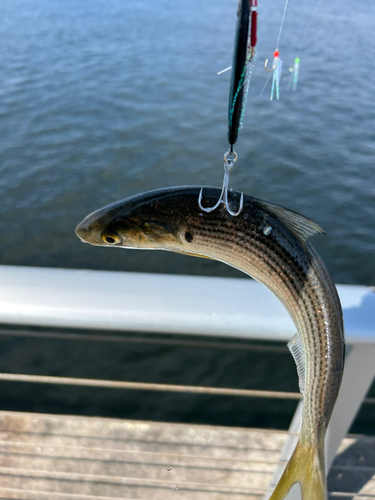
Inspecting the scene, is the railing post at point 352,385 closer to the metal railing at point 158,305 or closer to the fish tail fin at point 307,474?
the metal railing at point 158,305

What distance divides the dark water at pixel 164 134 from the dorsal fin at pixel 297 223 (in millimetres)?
5589

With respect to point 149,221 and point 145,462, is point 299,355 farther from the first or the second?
point 145,462

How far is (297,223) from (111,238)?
66cm

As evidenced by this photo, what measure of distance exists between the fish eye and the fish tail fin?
101cm

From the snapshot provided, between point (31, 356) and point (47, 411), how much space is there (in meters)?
1.16

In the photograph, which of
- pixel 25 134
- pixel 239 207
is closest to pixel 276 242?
pixel 239 207

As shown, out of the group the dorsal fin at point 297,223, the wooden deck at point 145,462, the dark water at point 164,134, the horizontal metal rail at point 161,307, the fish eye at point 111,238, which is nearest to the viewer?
the dorsal fin at point 297,223

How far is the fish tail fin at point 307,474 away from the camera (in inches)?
49.4

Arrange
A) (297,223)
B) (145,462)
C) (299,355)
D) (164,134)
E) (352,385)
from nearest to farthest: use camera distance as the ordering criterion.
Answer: (297,223) < (299,355) < (352,385) < (145,462) < (164,134)

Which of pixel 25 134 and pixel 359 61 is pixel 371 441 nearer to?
pixel 25 134

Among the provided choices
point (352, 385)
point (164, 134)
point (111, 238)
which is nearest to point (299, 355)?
point (352, 385)

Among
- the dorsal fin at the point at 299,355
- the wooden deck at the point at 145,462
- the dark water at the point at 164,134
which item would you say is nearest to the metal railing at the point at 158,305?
the dorsal fin at the point at 299,355

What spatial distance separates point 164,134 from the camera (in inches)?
483

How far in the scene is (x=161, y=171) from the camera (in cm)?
1070
